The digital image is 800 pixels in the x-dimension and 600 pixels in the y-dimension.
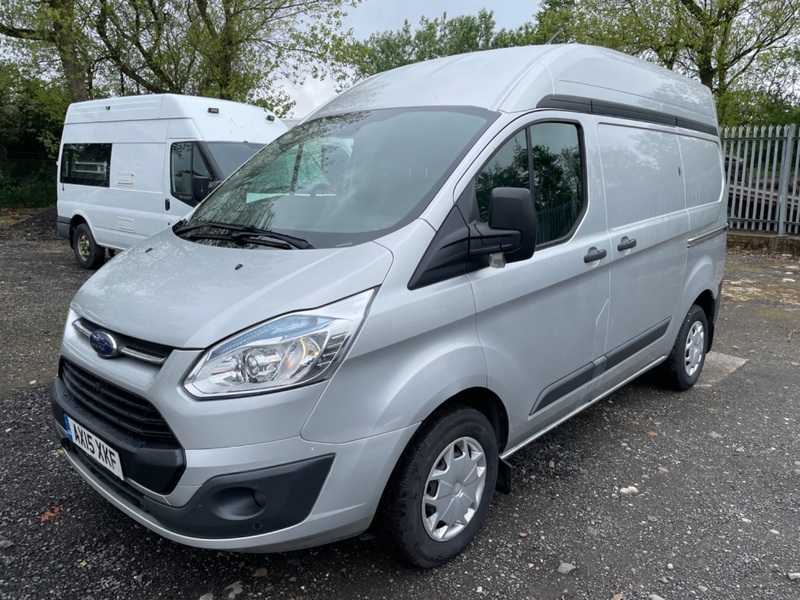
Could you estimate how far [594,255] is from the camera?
3107 millimetres

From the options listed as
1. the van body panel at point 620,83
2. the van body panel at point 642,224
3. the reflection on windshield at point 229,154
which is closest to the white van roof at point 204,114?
the reflection on windshield at point 229,154

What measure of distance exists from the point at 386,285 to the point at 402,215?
1.27 feet

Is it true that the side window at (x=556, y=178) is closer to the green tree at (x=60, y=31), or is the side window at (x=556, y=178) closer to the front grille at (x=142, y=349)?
the front grille at (x=142, y=349)

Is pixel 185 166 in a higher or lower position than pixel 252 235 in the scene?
higher

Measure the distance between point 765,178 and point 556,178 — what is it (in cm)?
995

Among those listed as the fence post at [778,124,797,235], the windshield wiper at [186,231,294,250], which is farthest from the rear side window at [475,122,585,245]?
the fence post at [778,124,797,235]

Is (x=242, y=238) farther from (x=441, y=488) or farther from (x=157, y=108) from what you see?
(x=157, y=108)

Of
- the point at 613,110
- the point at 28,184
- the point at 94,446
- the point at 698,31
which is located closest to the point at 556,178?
the point at 613,110

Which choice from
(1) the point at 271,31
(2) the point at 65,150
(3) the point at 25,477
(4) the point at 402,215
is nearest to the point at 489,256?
(4) the point at 402,215

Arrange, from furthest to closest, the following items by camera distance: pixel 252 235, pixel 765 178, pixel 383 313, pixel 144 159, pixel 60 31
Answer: pixel 60 31 → pixel 765 178 → pixel 144 159 → pixel 252 235 → pixel 383 313

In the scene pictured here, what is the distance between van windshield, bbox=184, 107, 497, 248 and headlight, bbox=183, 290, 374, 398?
49 centimetres

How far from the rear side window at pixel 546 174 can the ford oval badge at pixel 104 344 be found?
1.52 metres

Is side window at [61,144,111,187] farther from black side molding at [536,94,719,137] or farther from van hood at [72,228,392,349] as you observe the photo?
black side molding at [536,94,719,137]

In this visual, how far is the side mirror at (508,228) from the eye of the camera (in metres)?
2.39
